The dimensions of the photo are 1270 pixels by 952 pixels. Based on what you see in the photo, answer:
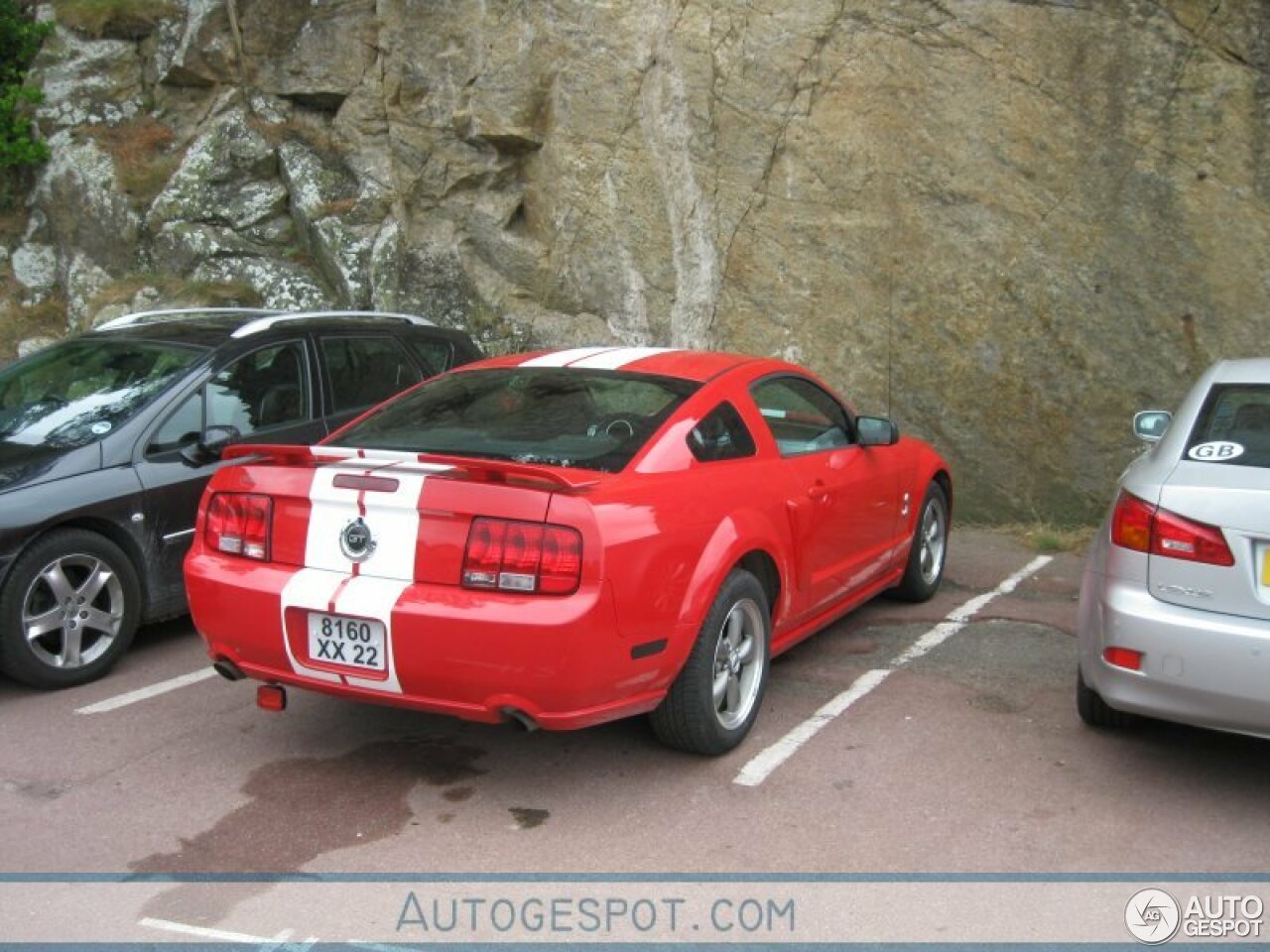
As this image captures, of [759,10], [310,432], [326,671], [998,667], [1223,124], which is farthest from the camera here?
[759,10]

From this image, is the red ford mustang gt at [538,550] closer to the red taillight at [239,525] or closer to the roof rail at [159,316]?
the red taillight at [239,525]

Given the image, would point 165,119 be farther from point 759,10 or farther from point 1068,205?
point 1068,205

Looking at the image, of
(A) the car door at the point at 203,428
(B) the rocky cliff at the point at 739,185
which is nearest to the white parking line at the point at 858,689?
(B) the rocky cliff at the point at 739,185

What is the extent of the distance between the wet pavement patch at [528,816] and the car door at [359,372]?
308 centimetres

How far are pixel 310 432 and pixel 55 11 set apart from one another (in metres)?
8.75

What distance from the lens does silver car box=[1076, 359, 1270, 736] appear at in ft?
12.9

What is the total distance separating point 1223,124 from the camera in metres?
8.63

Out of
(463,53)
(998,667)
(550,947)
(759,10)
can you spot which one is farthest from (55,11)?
(550,947)

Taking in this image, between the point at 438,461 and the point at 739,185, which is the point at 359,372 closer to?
the point at 438,461

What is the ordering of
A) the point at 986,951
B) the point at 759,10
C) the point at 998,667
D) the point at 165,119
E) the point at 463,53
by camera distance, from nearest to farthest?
1. the point at 986,951
2. the point at 998,667
3. the point at 759,10
4. the point at 463,53
5. the point at 165,119

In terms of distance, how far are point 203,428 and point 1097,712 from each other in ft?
14.0

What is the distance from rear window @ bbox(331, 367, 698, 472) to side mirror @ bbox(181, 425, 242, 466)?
1352mm

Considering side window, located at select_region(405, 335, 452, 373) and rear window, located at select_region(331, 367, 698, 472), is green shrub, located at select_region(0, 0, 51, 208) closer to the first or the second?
side window, located at select_region(405, 335, 452, 373)

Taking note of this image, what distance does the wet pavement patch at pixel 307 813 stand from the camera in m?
3.80
